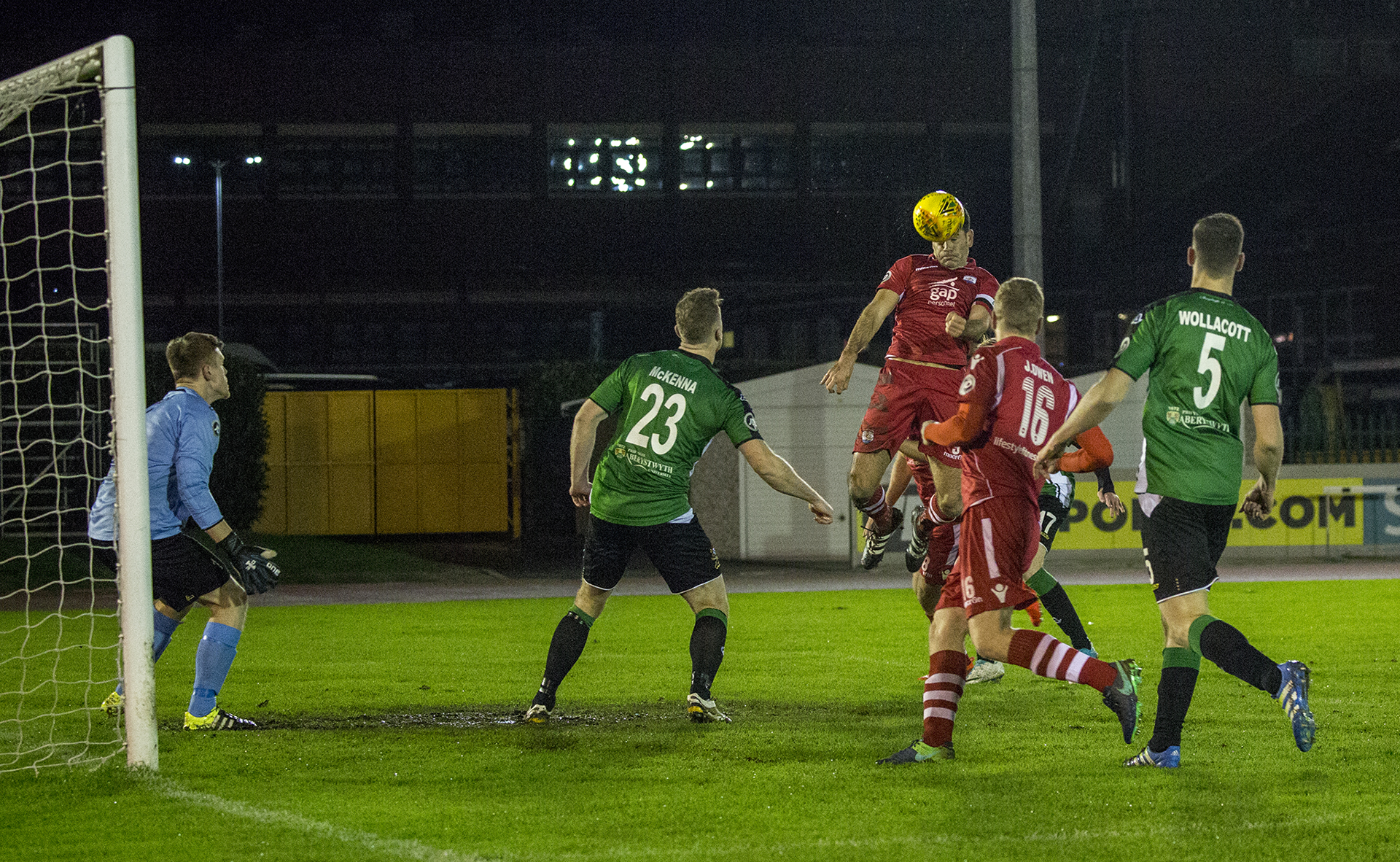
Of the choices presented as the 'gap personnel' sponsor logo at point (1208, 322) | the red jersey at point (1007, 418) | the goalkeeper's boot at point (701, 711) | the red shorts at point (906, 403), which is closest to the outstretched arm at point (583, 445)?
the goalkeeper's boot at point (701, 711)

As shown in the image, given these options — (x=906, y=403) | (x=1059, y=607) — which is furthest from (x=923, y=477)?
(x=1059, y=607)

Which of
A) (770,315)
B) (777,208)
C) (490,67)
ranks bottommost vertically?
(770,315)

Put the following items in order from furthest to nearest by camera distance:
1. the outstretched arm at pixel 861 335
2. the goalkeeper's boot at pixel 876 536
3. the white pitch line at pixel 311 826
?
the goalkeeper's boot at pixel 876 536 → the outstretched arm at pixel 861 335 → the white pitch line at pixel 311 826

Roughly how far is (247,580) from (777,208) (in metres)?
36.1

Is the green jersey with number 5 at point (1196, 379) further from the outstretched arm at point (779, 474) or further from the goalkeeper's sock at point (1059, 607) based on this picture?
the goalkeeper's sock at point (1059, 607)

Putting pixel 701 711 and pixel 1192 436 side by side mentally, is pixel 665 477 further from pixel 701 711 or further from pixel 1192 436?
pixel 1192 436

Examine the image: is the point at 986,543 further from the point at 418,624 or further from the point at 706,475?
the point at 706,475

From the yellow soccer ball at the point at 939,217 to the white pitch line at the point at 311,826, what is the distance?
15.4ft

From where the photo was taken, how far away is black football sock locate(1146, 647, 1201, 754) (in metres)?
5.80

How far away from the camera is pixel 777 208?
42188mm

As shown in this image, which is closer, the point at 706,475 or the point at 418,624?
the point at 418,624

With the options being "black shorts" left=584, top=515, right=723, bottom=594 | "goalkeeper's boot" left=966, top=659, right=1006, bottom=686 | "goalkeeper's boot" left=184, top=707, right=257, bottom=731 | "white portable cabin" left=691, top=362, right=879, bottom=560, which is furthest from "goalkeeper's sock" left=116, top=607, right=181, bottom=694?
"white portable cabin" left=691, top=362, right=879, bottom=560

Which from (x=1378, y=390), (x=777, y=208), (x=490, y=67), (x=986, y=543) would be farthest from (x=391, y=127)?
(x=986, y=543)

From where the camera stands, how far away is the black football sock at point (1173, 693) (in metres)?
5.80
